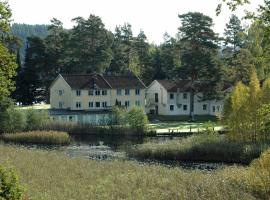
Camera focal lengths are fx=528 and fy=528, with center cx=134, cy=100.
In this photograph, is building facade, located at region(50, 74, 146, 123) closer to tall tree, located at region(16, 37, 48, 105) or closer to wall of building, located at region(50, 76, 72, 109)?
wall of building, located at region(50, 76, 72, 109)

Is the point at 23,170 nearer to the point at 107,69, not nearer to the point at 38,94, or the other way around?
the point at 38,94

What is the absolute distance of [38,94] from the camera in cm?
10388

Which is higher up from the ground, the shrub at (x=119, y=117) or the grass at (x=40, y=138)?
the shrub at (x=119, y=117)

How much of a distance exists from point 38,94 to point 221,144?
62206mm

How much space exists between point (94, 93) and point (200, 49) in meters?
19.0

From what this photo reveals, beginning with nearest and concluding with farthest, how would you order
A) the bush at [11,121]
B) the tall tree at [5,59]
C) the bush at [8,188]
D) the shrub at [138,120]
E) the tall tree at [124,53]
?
the tall tree at [5,59], the bush at [8,188], the bush at [11,121], the shrub at [138,120], the tall tree at [124,53]

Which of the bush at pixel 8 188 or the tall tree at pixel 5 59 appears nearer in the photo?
the tall tree at pixel 5 59

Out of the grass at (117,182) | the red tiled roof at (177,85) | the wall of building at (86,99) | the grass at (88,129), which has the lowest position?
the grass at (117,182)

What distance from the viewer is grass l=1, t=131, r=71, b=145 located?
60.3 m

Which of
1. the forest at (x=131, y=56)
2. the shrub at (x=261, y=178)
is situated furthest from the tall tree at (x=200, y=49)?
the shrub at (x=261, y=178)

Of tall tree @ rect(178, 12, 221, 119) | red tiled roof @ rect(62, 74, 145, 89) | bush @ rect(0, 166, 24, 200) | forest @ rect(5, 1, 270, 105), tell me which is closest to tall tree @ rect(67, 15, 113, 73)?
forest @ rect(5, 1, 270, 105)

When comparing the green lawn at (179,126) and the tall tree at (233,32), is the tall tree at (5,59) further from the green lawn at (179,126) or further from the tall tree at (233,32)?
the tall tree at (233,32)

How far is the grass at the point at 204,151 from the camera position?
45125 millimetres

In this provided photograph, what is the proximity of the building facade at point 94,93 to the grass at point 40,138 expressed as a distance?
877 inches
